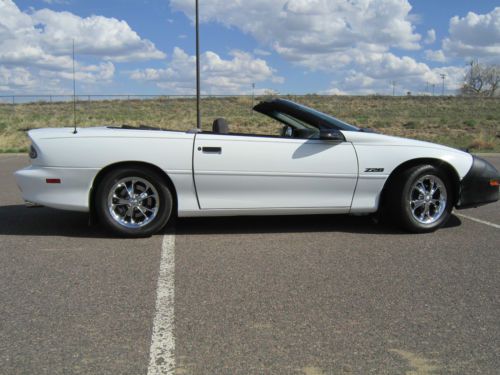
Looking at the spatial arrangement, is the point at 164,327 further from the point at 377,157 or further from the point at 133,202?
the point at 377,157

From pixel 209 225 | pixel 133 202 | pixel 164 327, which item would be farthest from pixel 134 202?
pixel 164 327

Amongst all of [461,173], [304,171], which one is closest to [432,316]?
[304,171]

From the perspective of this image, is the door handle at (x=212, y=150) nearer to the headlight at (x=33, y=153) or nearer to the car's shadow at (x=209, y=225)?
the car's shadow at (x=209, y=225)

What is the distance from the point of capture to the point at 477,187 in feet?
18.0

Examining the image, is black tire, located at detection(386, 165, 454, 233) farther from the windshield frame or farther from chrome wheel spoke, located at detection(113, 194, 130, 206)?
chrome wheel spoke, located at detection(113, 194, 130, 206)

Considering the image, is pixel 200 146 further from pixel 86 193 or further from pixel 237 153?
pixel 86 193

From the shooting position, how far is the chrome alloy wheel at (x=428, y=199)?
537 centimetres

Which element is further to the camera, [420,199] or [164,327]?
[420,199]

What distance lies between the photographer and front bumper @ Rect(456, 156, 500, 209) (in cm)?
545

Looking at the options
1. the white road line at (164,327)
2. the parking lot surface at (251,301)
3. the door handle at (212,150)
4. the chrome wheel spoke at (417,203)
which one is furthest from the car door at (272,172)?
the white road line at (164,327)

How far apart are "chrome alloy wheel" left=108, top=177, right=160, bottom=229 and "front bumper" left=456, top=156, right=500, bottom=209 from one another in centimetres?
315

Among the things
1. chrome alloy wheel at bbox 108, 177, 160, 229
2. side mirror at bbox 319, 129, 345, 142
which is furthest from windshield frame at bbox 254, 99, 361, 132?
chrome alloy wheel at bbox 108, 177, 160, 229

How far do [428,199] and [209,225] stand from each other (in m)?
2.33

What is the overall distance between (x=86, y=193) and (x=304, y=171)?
83.0 inches
